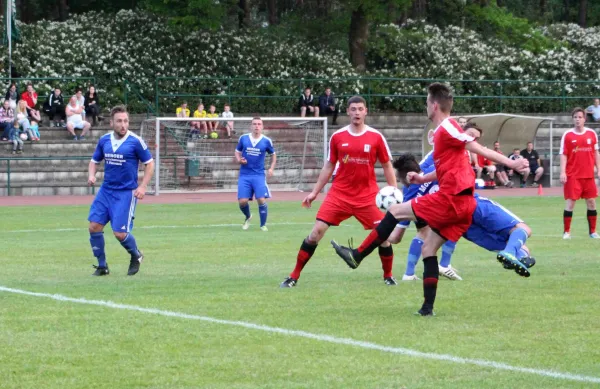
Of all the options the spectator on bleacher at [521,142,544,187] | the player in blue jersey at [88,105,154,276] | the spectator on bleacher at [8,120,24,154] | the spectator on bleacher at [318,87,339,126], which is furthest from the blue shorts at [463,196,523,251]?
the spectator on bleacher at [318,87,339,126]

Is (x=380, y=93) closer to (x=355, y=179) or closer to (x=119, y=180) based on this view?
(x=119, y=180)

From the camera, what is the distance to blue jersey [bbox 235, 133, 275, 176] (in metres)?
21.2

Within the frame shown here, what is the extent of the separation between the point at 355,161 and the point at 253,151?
923 cm

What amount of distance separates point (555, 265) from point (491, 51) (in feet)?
113

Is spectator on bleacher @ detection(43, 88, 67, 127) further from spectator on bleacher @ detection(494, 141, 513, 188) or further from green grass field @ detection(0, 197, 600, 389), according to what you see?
green grass field @ detection(0, 197, 600, 389)

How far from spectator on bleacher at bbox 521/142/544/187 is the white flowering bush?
5.24 m

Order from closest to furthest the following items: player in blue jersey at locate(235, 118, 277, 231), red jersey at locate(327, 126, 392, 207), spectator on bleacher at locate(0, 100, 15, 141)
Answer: red jersey at locate(327, 126, 392, 207), player in blue jersey at locate(235, 118, 277, 231), spectator on bleacher at locate(0, 100, 15, 141)

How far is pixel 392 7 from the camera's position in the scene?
4512 cm

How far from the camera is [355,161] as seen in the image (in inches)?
478

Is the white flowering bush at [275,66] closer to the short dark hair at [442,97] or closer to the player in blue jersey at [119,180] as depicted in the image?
the player in blue jersey at [119,180]

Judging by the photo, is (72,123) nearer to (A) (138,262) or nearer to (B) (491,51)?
(B) (491,51)

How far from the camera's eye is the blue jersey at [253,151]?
836 inches

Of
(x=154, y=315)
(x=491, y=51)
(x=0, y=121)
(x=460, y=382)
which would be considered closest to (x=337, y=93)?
(x=491, y=51)

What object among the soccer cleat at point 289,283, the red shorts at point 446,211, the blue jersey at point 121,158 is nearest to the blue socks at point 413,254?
the soccer cleat at point 289,283
